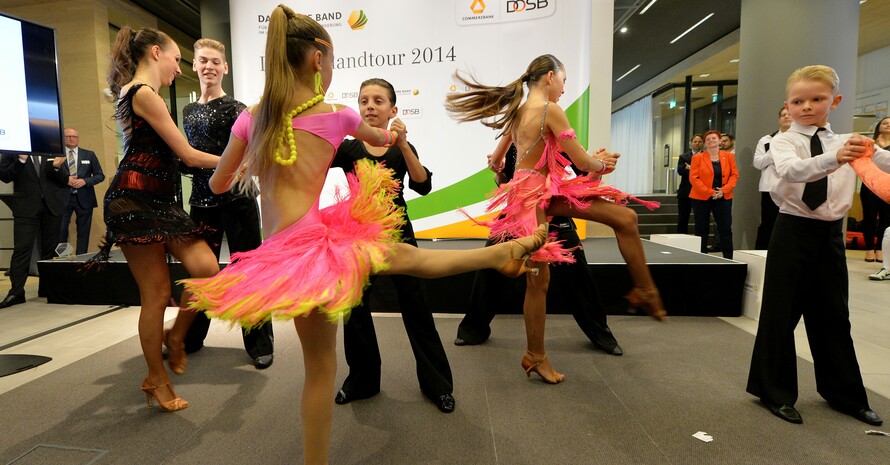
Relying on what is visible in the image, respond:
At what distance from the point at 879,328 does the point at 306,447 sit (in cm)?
426

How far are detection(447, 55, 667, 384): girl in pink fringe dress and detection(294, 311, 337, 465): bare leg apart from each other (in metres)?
0.79

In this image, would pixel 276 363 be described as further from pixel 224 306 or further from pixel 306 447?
pixel 224 306

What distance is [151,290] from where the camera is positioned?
210cm

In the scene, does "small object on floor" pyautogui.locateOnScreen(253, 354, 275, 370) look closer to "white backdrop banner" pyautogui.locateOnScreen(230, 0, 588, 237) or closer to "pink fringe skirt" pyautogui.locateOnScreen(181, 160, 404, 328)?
"pink fringe skirt" pyautogui.locateOnScreen(181, 160, 404, 328)

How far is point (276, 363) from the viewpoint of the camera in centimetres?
288

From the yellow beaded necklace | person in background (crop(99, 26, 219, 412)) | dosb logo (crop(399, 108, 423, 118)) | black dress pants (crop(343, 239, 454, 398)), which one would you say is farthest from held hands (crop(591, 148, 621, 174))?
dosb logo (crop(399, 108, 423, 118))

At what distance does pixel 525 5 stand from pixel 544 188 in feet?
11.0

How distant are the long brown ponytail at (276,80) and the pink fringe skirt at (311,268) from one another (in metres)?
0.22

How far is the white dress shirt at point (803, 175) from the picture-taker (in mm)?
1899

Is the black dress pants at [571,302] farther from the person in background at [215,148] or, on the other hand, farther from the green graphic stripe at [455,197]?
the green graphic stripe at [455,197]

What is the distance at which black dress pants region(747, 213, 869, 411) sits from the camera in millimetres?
2055

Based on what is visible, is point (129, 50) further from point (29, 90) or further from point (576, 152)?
point (576, 152)

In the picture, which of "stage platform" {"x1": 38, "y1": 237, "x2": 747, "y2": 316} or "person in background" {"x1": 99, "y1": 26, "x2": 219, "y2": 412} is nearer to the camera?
"person in background" {"x1": 99, "y1": 26, "x2": 219, "y2": 412}

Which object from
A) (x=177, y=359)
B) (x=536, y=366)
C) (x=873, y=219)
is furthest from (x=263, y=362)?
(x=873, y=219)
